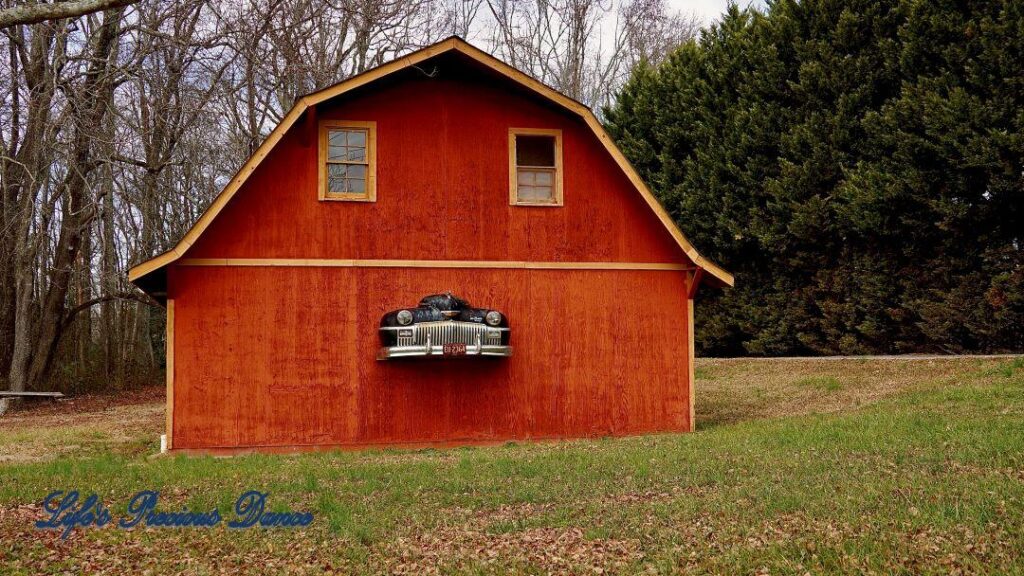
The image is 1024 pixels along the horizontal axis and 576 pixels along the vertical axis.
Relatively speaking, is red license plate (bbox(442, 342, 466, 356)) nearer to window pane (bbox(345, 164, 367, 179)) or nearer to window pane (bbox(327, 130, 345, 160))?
window pane (bbox(345, 164, 367, 179))

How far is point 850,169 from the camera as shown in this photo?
21.8 metres

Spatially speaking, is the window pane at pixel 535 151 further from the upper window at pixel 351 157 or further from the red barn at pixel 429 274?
the upper window at pixel 351 157

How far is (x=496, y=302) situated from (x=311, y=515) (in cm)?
694

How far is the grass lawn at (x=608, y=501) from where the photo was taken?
6.77 m

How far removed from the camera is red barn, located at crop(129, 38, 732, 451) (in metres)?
14.2

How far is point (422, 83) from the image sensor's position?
15234 millimetres

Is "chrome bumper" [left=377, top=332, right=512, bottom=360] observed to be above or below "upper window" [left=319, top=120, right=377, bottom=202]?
below

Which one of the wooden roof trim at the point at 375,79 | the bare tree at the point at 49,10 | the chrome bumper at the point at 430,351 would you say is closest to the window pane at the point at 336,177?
the wooden roof trim at the point at 375,79

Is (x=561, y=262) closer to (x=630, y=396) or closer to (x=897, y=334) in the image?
(x=630, y=396)

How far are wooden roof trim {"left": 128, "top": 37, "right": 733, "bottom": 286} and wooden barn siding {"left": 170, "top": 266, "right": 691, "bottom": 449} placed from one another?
66 cm

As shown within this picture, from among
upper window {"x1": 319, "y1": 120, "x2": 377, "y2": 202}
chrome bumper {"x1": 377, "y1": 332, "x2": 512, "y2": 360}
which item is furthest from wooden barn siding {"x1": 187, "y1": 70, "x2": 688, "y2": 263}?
chrome bumper {"x1": 377, "y1": 332, "x2": 512, "y2": 360}

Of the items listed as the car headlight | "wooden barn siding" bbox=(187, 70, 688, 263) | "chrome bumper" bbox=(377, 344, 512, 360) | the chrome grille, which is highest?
"wooden barn siding" bbox=(187, 70, 688, 263)

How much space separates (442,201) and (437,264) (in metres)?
1.04

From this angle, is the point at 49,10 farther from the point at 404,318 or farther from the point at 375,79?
the point at 404,318
